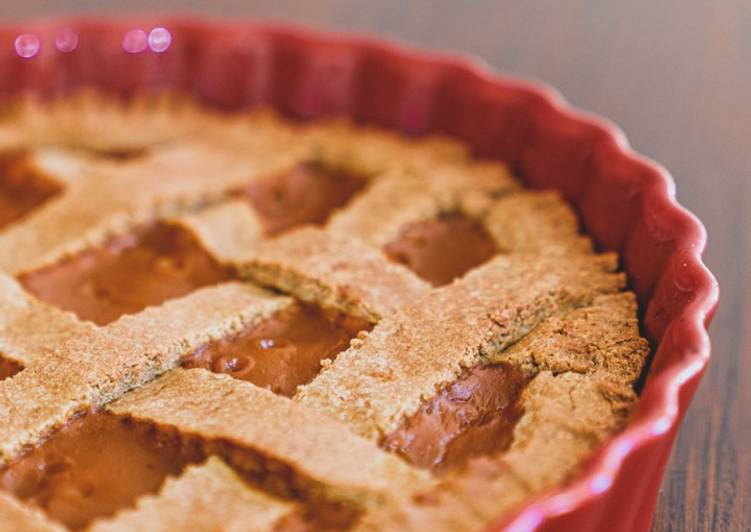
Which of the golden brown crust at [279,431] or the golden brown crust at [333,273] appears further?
the golden brown crust at [333,273]

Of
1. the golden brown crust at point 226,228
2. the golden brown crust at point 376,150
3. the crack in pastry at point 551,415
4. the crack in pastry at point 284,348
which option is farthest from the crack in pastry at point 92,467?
the golden brown crust at point 376,150

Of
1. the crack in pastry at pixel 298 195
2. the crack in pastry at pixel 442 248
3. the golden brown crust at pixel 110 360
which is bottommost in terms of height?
the golden brown crust at pixel 110 360

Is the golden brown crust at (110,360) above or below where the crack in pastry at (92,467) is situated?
above

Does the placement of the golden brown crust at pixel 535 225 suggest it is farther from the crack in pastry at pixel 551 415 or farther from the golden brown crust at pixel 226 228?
the golden brown crust at pixel 226 228

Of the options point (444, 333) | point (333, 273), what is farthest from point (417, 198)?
point (444, 333)

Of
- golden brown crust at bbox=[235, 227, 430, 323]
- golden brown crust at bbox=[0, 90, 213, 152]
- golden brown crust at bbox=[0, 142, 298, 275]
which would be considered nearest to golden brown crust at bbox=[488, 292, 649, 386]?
golden brown crust at bbox=[235, 227, 430, 323]

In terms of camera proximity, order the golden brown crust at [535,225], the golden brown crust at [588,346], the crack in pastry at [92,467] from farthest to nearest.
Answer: the golden brown crust at [535,225] → the golden brown crust at [588,346] → the crack in pastry at [92,467]

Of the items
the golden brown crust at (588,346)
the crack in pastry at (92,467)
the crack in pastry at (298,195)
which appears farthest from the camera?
the crack in pastry at (298,195)
